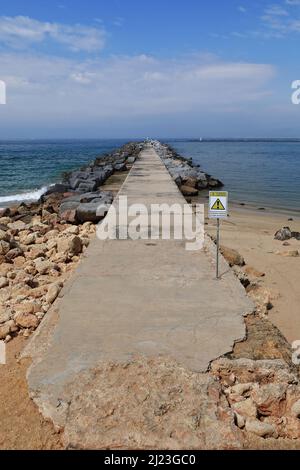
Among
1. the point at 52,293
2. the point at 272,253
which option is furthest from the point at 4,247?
the point at 272,253

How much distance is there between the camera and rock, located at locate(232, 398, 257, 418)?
103 inches

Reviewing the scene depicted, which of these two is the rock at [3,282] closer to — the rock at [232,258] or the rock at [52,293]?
the rock at [52,293]

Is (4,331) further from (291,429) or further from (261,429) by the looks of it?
(291,429)

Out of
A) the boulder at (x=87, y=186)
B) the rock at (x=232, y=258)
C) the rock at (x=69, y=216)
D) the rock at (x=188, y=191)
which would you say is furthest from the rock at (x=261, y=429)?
the rock at (x=188, y=191)

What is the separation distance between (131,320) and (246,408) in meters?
1.27

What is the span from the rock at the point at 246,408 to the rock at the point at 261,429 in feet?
0.23

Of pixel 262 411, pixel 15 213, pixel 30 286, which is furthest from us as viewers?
pixel 15 213

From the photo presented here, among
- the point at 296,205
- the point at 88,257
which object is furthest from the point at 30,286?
the point at 296,205

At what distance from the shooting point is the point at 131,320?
361 cm

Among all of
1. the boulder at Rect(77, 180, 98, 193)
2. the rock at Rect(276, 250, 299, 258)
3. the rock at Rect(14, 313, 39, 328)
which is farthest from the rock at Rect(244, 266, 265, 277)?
the boulder at Rect(77, 180, 98, 193)

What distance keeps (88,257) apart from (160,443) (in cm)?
320

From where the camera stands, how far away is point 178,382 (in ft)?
9.07

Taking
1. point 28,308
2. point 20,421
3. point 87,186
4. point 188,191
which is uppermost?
point 87,186
